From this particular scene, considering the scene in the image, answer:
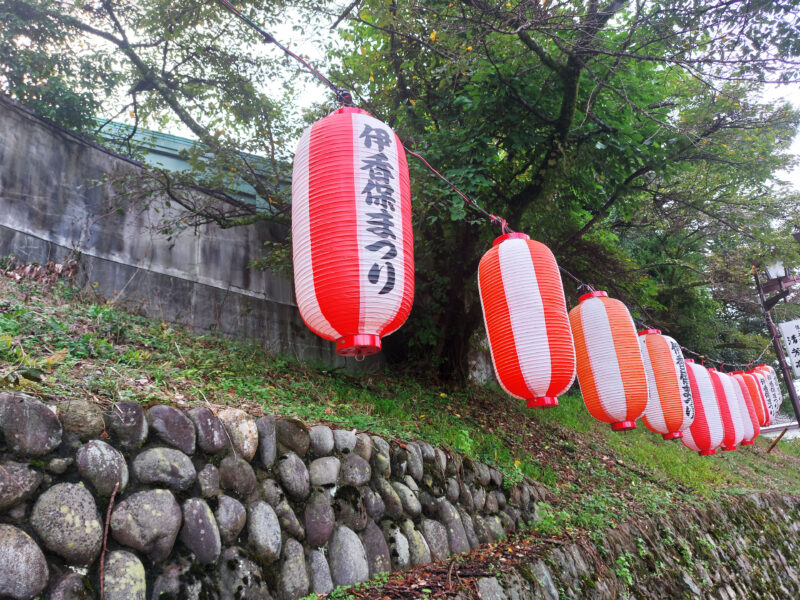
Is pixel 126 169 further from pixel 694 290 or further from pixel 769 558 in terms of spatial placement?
pixel 694 290

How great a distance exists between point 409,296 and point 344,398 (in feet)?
12.2

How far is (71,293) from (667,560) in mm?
8908

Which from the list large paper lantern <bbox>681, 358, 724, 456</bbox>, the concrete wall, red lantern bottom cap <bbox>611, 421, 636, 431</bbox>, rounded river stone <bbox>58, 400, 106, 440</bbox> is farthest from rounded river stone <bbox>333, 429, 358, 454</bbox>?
large paper lantern <bbox>681, 358, 724, 456</bbox>

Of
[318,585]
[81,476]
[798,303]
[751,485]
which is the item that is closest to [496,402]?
[751,485]

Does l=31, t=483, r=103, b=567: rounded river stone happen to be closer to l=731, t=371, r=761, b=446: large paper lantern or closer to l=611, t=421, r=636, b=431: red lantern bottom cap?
l=611, t=421, r=636, b=431: red lantern bottom cap

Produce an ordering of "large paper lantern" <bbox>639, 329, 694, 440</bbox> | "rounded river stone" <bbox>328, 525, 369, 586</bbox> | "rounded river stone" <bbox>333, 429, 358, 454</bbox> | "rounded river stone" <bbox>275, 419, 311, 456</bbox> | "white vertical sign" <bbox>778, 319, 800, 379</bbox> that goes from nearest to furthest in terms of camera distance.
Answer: "rounded river stone" <bbox>328, 525, 369, 586</bbox> → "rounded river stone" <bbox>275, 419, 311, 456</bbox> → "rounded river stone" <bbox>333, 429, 358, 454</bbox> → "large paper lantern" <bbox>639, 329, 694, 440</bbox> → "white vertical sign" <bbox>778, 319, 800, 379</bbox>

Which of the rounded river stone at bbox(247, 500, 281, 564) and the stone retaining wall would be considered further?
the rounded river stone at bbox(247, 500, 281, 564)

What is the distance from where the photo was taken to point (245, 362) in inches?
269

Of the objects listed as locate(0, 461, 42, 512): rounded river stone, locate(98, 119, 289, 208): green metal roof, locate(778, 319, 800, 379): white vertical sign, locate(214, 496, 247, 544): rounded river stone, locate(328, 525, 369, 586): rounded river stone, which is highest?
locate(98, 119, 289, 208): green metal roof

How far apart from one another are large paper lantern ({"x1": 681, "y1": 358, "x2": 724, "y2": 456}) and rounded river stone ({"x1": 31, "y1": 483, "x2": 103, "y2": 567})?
8198mm

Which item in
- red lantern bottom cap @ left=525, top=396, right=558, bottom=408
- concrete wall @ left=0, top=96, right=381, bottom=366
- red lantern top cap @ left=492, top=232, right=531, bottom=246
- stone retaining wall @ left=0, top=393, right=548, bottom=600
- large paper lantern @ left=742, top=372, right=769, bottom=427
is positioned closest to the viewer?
stone retaining wall @ left=0, top=393, right=548, bottom=600

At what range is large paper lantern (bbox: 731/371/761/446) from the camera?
975 cm

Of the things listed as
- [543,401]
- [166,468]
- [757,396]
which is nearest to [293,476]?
[166,468]

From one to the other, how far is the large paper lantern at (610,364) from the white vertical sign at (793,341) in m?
9.54
